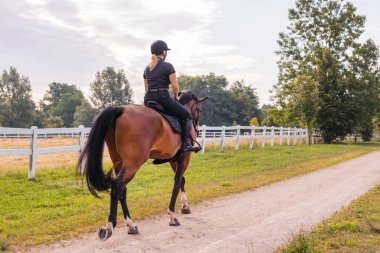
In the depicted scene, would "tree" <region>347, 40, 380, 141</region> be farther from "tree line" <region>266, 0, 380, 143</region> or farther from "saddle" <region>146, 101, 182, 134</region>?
"saddle" <region>146, 101, 182, 134</region>

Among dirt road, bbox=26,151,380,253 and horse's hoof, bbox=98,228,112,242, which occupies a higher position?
horse's hoof, bbox=98,228,112,242

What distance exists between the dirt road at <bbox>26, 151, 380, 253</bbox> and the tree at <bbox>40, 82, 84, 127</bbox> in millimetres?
104395

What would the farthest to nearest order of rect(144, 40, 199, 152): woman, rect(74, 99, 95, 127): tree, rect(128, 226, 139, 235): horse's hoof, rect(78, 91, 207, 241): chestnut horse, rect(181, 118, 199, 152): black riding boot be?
rect(74, 99, 95, 127): tree < rect(181, 118, 199, 152): black riding boot < rect(144, 40, 199, 152): woman < rect(128, 226, 139, 235): horse's hoof < rect(78, 91, 207, 241): chestnut horse

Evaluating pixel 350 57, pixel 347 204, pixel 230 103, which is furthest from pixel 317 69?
pixel 230 103

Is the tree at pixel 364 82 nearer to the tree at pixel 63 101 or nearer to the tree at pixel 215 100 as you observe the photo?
the tree at pixel 215 100

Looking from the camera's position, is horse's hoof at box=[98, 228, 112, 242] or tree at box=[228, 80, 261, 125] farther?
tree at box=[228, 80, 261, 125]

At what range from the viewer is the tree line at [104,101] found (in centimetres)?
7669

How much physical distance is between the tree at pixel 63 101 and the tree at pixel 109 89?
50.5 ft

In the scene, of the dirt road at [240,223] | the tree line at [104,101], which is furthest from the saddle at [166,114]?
the tree line at [104,101]

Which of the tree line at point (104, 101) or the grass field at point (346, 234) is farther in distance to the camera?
the tree line at point (104, 101)

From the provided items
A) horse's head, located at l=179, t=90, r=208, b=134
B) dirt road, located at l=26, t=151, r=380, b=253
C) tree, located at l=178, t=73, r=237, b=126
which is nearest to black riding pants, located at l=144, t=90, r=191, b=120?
horse's head, located at l=179, t=90, r=208, b=134

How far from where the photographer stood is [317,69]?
4678 cm

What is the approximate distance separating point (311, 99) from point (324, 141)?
937 cm

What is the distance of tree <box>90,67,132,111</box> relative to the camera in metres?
103
